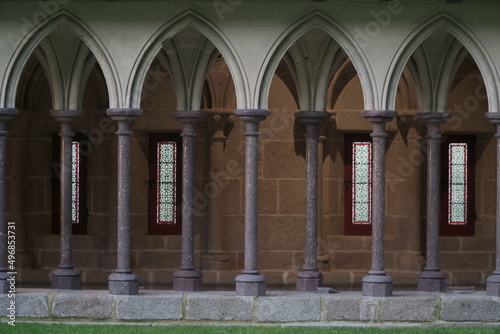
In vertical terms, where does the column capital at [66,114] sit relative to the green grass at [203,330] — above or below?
above

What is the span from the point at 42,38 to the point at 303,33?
3031mm

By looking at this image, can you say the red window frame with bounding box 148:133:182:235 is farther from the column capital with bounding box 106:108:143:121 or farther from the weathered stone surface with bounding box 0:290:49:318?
the weathered stone surface with bounding box 0:290:49:318

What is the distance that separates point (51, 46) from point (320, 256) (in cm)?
500

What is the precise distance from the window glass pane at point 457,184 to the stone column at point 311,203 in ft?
10.5

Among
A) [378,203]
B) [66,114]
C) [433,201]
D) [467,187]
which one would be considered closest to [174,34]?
[66,114]

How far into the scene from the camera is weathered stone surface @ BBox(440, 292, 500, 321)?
1700cm

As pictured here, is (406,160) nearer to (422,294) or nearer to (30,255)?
(422,294)

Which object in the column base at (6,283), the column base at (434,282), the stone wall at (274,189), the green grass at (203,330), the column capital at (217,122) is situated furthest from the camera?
the stone wall at (274,189)

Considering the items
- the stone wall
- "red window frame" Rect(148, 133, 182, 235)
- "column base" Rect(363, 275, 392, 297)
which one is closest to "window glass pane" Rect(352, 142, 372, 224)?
the stone wall

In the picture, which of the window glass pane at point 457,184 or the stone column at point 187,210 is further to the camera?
the window glass pane at point 457,184

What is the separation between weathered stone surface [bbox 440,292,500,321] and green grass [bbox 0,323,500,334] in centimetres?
30

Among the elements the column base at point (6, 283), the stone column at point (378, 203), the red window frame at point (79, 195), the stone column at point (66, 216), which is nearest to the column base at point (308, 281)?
the stone column at point (378, 203)

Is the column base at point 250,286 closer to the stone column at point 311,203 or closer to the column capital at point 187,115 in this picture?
the stone column at point 311,203

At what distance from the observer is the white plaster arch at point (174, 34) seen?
1728cm
